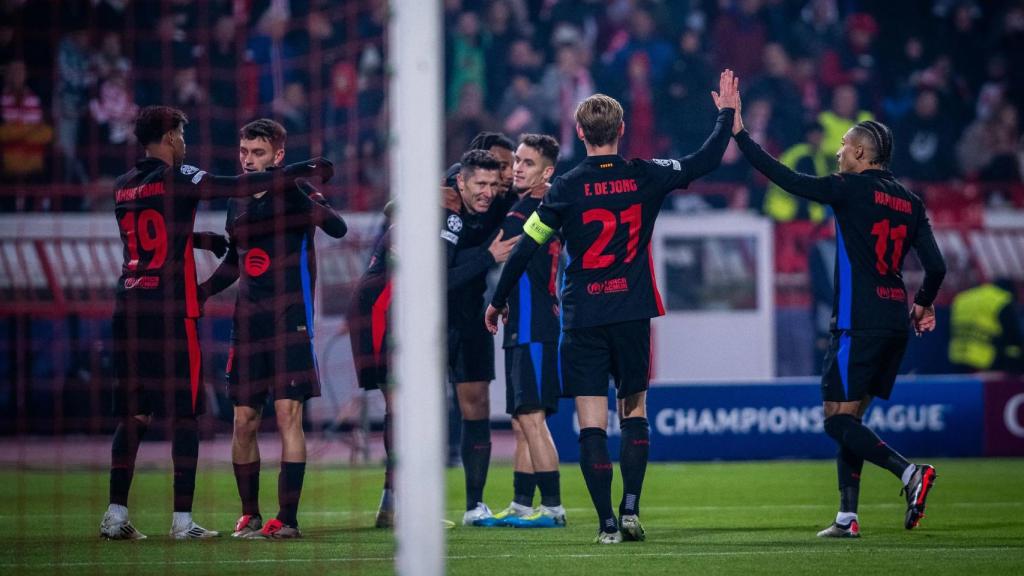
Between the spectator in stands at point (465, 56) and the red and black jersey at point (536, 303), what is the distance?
31.0 feet

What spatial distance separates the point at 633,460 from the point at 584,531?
952mm

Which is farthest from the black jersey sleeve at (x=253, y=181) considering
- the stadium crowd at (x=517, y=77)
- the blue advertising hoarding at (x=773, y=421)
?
the blue advertising hoarding at (x=773, y=421)

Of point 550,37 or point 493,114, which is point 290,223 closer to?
point 493,114

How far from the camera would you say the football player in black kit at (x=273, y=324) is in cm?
719

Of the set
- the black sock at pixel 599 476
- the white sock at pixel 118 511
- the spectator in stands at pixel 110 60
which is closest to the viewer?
the black sock at pixel 599 476

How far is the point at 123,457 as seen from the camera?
718 cm

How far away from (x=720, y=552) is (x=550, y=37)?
12.7 m

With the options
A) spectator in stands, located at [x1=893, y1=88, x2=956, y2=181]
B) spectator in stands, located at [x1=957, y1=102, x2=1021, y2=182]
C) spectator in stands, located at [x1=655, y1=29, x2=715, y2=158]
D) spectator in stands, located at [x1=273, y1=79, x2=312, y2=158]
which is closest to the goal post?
spectator in stands, located at [x1=273, y1=79, x2=312, y2=158]

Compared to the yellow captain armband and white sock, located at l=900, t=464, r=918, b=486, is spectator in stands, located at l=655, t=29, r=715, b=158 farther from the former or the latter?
the yellow captain armband

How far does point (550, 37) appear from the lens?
18.4 m

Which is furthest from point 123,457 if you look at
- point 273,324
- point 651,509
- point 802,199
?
point 802,199

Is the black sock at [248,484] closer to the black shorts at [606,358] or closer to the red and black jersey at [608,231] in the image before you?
the red and black jersey at [608,231]

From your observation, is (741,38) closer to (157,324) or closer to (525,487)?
(525,487)

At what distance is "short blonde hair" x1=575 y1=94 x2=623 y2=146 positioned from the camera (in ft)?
22.3
